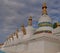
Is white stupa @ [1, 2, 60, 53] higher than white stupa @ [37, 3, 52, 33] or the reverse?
the reverse

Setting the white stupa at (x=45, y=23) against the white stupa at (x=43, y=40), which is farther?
the white stupa at (x=45, y=23)

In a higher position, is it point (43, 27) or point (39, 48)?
point (43, 27)

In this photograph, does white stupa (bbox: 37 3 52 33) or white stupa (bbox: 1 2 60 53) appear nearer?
white stupa (bbox: 1 2 60 53)

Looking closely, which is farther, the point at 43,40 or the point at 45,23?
the point at 45,23

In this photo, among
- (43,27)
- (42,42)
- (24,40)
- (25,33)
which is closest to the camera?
(42,42)

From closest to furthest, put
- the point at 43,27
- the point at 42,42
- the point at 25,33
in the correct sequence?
1. the point at 42,42
2. the point at 43,27
3. the point at 25,33

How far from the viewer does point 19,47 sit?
1260 inches

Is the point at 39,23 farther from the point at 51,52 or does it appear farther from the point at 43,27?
the point at 51,52

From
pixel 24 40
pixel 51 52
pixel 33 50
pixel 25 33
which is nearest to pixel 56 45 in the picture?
pixel 51 52

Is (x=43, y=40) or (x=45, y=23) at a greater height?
(x=45, y=23)

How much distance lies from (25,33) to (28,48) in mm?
5427

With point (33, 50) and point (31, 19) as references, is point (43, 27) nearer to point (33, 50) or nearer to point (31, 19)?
point (33, 50)

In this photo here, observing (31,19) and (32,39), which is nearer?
(32,39)

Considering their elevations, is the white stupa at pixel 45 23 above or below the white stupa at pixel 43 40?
above
